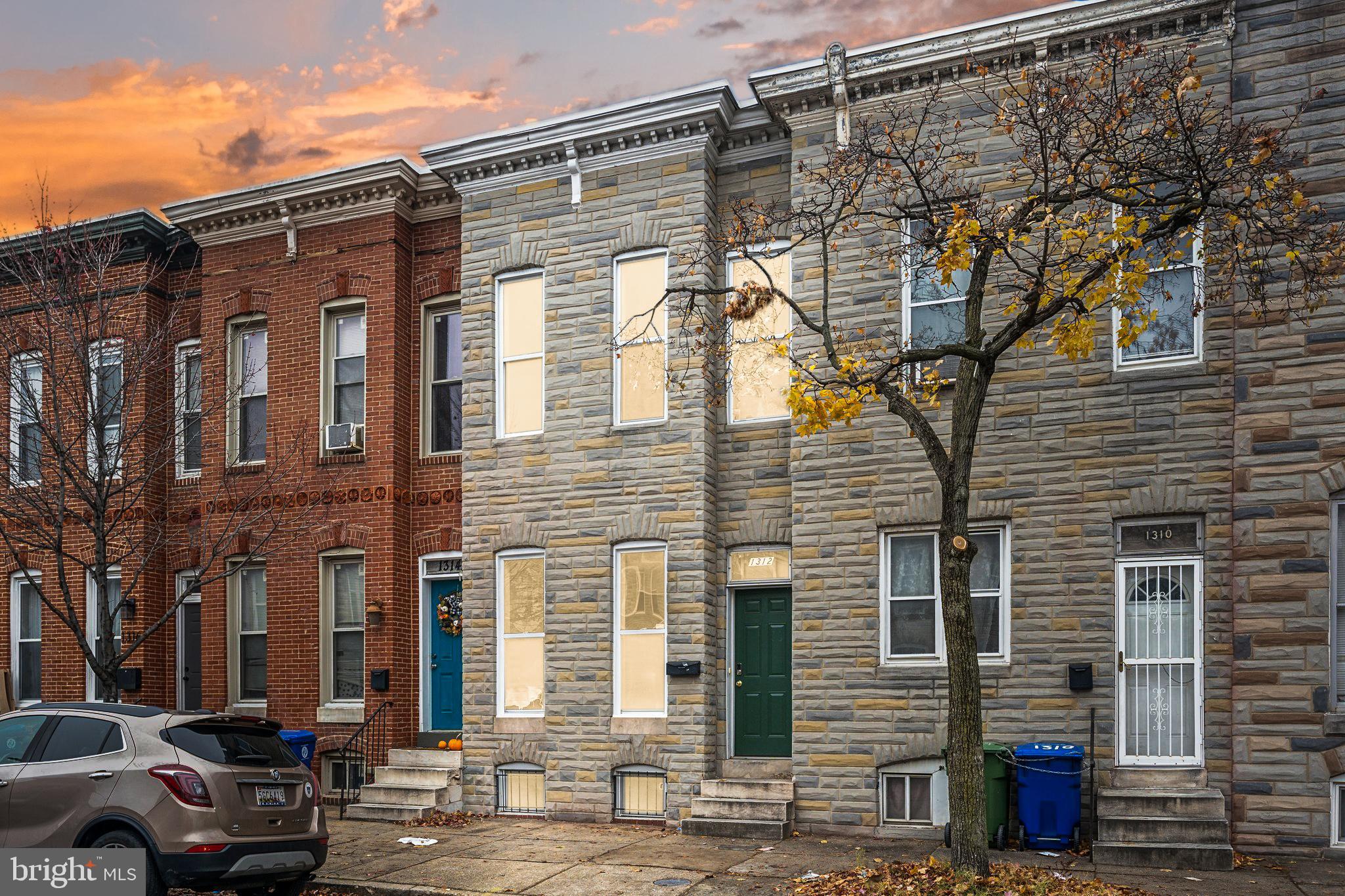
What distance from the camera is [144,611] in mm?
19016

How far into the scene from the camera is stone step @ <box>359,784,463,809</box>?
1529 cm

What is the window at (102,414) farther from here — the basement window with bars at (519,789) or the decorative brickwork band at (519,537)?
the basement window with bars at (519,789)

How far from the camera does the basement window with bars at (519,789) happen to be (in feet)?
50.7

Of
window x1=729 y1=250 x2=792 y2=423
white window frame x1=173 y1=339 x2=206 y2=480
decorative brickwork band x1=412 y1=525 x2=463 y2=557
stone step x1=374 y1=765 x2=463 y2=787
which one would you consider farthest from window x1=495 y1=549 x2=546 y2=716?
white window frame x1=173 y1=339 x2=206 y2=480

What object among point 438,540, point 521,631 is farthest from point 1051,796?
point 438,540

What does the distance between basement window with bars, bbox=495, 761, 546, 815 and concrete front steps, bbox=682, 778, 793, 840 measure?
2.50m

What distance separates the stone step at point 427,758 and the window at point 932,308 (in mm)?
8009

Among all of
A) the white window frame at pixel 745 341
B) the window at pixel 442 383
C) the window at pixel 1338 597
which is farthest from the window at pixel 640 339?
the window at pixel 1338 597

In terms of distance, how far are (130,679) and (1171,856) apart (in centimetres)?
1529

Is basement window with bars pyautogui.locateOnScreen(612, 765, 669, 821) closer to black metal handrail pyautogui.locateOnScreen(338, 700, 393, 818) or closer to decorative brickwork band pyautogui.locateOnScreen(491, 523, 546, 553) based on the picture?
decorative brickwork band pyautogui.locateOnScreen(491, 523, 546, 553)

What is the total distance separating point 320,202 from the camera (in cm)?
1792

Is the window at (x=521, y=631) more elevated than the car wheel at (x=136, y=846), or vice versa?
the window at (x=521, y=631)

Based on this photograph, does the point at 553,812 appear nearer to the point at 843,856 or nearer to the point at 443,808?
the point at 443,808

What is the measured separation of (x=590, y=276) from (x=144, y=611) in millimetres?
9416
